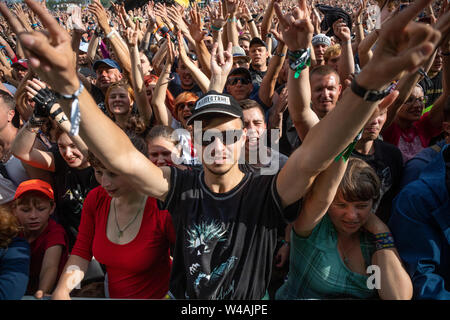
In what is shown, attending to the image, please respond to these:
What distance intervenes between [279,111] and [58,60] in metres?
2.29

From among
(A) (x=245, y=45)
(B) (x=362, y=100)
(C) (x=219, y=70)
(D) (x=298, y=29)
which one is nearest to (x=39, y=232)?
(C) (x=219, y=70)

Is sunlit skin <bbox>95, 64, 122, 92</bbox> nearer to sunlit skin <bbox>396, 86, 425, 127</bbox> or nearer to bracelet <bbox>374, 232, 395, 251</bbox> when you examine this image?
sunlit skin <bbox>396, 86, 425, 127</bbox>

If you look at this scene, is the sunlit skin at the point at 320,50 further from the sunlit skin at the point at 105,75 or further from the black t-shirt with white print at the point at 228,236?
the black t-shirt with white print at the point at 228,236

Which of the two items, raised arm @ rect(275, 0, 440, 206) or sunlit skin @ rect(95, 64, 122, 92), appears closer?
raised arm @ rect(275, 0, 440, 206)

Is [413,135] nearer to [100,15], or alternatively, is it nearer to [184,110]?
[184,110]

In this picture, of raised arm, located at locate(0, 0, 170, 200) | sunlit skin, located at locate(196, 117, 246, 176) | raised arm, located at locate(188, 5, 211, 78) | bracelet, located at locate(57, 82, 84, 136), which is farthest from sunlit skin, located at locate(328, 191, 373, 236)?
raised arm, located at locate(188, 5, 211, 78)

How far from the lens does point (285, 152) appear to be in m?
3.20

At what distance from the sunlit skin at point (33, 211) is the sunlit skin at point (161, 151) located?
0.90 metres

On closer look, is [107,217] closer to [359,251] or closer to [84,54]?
[359,251]

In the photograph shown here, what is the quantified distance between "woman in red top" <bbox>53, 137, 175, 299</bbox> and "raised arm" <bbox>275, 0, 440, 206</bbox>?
994mm

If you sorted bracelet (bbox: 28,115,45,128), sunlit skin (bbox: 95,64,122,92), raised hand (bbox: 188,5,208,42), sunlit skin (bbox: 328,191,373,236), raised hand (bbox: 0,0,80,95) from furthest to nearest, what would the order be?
sunlit skin (bbox: 95,64,122,92) < raised hand (bbox: 188,5,208,42) < bracelet (bbox: 28,115,45,128) < sunlit skin (bbox: 328,191,373,236) < raised hand (bbox: 0,0,80,95)

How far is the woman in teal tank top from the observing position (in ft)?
5.68

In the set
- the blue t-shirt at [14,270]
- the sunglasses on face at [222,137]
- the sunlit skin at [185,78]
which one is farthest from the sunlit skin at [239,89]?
the blue t-shirt at [14,270]

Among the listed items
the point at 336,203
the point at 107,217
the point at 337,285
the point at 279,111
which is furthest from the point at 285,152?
the point at 107,217
